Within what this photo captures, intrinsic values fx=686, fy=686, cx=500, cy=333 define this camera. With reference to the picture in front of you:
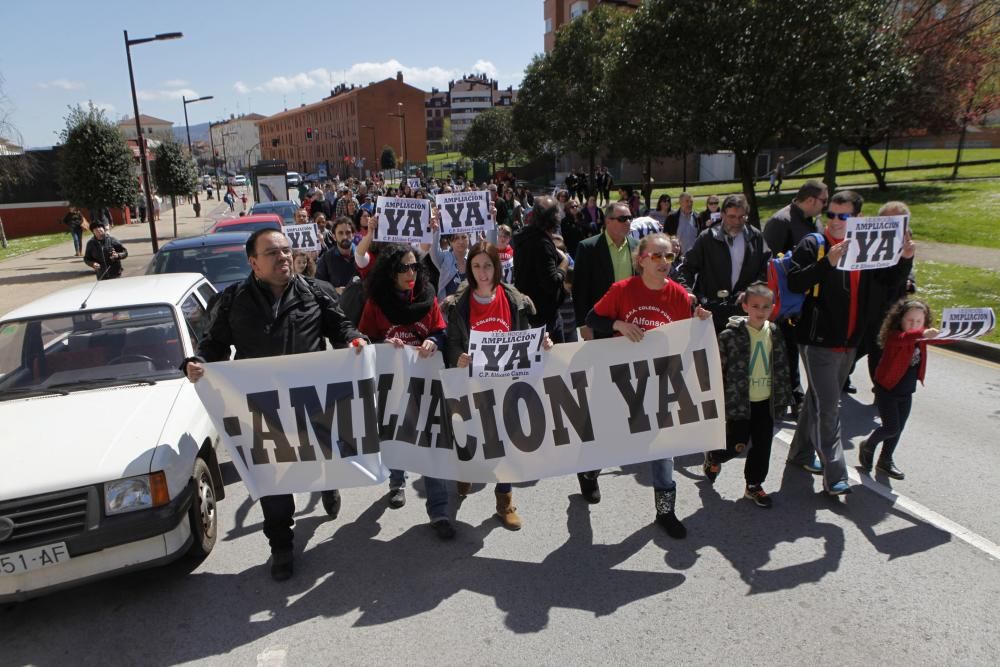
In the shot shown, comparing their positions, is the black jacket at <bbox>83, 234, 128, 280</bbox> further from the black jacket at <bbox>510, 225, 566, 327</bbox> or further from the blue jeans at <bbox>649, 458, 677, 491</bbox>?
the blue jeans at <bbox>649, 458, 677, 491</bbox>

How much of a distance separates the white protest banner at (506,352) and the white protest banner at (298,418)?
2.25 feet

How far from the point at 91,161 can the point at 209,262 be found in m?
15.2

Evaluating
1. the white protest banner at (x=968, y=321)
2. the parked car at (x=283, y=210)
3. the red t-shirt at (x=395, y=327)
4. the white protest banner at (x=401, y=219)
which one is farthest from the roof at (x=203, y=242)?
the parked car at (x=283, y=210)

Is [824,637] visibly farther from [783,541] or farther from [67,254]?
[67,254]

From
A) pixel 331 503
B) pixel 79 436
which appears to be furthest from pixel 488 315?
pixel 79 436

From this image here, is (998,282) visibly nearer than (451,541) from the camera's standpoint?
No

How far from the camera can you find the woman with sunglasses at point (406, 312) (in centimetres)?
461

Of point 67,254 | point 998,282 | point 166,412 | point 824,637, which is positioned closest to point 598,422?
point 824,637

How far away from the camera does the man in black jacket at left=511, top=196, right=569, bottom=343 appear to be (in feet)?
20.2

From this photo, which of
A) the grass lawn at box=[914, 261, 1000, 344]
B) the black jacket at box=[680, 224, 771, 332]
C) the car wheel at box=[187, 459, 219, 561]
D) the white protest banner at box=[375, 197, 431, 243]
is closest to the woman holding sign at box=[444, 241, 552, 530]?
the car wheel at box=[187, 459, 219, 561]

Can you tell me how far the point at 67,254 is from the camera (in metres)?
25.7

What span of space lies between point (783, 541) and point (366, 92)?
122 metres

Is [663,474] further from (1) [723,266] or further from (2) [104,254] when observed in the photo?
(2) [104,254]

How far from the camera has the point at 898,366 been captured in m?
4.93
